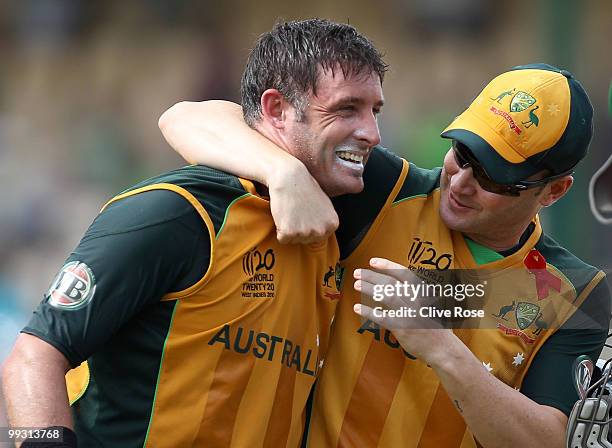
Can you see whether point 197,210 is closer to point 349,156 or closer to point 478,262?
point 349,156

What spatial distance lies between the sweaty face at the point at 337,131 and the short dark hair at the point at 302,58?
0.03 m

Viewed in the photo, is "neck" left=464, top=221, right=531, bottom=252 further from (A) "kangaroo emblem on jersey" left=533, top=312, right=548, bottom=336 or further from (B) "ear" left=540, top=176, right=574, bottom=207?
(A) "kangaroo emblem on jersey" left=533, top=312, right=548, bottom=336

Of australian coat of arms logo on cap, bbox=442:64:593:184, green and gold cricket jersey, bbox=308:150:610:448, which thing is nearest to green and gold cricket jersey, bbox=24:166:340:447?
green and gold cricket jersey, bbox=308:150:610:448

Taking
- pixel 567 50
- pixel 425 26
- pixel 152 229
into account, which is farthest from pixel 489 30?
pixel 152 229

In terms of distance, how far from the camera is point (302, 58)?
319 centimetres

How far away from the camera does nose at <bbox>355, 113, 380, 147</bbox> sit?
3.16 m

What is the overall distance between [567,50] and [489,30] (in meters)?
1.86

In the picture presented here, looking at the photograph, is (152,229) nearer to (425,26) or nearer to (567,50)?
(567,50)

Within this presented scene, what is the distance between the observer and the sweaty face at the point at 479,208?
10.8 feet

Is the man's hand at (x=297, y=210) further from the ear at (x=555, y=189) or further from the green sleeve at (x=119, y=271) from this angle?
the ear at (x=555, y=189)

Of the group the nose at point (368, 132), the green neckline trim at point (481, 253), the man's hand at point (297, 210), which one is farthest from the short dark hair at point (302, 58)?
the green neckline trim at point (481, 253)

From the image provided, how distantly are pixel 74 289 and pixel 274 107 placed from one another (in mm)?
893

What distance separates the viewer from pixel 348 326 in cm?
332

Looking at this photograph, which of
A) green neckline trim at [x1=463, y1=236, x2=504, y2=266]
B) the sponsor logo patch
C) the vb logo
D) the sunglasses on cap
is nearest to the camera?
the sponsor logo patch
